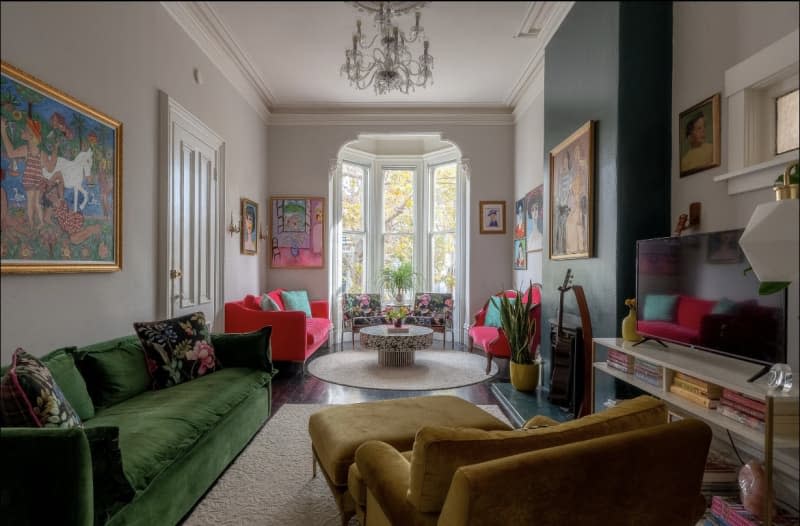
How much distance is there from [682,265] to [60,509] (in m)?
2.21

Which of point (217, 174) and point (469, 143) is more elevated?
point (469, 143)

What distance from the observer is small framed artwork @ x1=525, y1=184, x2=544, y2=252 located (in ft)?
13.0

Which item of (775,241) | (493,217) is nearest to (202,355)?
(775,241)

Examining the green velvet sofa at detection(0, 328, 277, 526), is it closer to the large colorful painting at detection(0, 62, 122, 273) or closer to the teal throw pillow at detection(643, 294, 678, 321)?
the large colorful painting at detection(0, 62, 122, 273)

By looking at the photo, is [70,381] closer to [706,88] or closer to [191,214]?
[191,214]

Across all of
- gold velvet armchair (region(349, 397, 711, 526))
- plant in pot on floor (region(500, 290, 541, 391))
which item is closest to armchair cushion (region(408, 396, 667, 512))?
gold velvet armchair (region(349, 397, 711, 526))

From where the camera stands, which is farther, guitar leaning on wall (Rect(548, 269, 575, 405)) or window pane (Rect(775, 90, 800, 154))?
guitar leaning on wall (Rect(548, 269, 575, 405))

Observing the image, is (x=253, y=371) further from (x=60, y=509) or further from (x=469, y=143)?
(x=469, y=143)

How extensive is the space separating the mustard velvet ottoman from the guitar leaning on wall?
901 millimetres

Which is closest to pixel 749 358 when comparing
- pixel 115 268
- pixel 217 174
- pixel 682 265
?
pixel 682 265

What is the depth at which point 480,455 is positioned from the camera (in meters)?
0.89

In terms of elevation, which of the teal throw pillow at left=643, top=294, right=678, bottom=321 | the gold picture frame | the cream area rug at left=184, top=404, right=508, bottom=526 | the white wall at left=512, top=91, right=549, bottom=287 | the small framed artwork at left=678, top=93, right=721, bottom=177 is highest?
the white wall at left=512, top=91, right=549, bottom=287

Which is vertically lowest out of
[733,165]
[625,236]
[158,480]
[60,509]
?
[158,480]

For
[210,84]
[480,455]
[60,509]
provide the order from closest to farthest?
[480,455] < [60,509] < [210,84]
